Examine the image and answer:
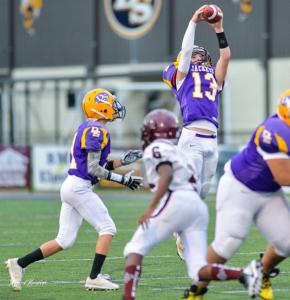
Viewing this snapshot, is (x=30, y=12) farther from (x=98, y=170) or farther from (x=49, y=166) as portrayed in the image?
(x=98, y=170)

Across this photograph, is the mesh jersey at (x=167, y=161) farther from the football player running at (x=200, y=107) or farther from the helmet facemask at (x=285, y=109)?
the football player running at (x=200, y=107)

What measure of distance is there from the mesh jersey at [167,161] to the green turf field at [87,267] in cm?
141

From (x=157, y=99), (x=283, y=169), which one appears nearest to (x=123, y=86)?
(x=157, y=99)

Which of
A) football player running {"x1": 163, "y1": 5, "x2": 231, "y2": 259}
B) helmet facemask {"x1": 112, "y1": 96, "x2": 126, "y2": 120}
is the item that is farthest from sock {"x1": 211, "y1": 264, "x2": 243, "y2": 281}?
football player running {"x1": 163, "y1": 5, "x2": 231, "y2": 259}

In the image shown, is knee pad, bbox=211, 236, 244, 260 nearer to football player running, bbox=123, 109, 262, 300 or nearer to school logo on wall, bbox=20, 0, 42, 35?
football player running, bbox=123, 109, 262, 300

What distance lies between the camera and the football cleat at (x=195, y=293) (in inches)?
314

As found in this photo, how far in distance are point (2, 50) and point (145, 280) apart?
27.8 metres

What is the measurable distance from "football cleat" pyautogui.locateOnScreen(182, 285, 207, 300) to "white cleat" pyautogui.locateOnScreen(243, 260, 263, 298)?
1.82 feet

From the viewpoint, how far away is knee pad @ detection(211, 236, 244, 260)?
7.83m

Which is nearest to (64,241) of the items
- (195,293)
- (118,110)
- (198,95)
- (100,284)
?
(100,284)

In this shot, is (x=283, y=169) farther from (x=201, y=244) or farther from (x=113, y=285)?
(x=113, y=285)

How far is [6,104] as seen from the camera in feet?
104

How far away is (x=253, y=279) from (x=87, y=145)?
250 cm

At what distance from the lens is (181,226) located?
7668mm
